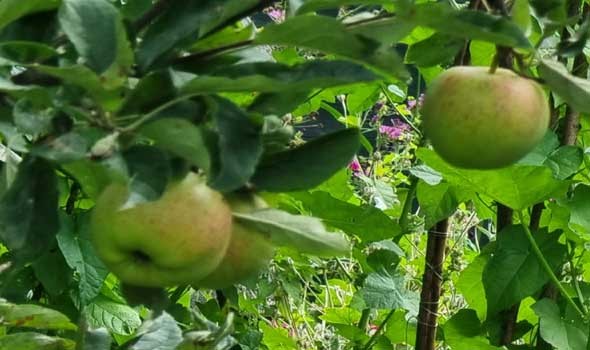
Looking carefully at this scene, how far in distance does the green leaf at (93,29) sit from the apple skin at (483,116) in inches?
9.1

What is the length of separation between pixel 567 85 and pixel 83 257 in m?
0.88

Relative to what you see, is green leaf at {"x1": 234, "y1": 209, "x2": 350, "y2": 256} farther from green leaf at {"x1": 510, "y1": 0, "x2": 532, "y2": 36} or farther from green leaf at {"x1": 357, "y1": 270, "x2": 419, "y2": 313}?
green leaf at {"x1": 357, "y1": 270, "x2": 419, "y2": 313}

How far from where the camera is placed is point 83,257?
56.4 inches

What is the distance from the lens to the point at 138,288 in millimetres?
704

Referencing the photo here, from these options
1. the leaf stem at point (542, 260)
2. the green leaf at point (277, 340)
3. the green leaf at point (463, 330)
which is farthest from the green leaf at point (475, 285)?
the green leaf at point (277, 340)

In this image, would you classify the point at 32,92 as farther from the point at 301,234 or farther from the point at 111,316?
the point at 111,316

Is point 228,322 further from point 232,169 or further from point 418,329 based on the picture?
point 418,329

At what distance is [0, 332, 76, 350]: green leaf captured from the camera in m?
1.05

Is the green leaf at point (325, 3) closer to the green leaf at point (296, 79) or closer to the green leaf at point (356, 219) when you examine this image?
the green leaf at point (296, 79)

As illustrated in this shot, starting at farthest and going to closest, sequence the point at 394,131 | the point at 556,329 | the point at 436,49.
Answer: the point at 394,131 → the point at 556,329 → the point at 436,49

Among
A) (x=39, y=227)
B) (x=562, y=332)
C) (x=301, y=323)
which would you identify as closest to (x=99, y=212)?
(x=39, y=227)

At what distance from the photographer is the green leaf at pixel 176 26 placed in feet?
2.10

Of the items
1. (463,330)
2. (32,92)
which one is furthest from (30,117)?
(463,330)

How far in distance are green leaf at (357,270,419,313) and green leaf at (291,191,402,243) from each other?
222 mm
